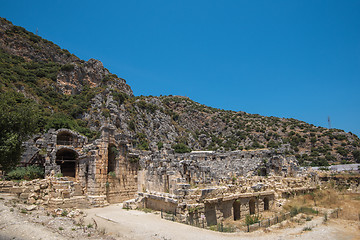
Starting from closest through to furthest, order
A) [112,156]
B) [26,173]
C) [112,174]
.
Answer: [112,174], [26,173], [112,156]

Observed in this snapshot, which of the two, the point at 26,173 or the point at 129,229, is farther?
the point at 26,173

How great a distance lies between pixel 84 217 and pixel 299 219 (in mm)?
12160

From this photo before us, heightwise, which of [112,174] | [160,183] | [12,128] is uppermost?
[12,128]

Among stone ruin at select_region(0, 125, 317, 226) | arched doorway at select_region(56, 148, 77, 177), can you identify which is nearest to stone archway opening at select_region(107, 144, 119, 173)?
stone ruin at select_region(0, 125, 317, 226)

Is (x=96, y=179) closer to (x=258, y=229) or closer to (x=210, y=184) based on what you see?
(x=210, y=184)

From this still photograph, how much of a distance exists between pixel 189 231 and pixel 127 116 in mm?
46638

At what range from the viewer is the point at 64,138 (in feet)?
84.5

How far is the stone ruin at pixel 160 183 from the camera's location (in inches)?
476

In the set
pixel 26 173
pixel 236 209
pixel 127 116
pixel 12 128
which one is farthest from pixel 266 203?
pixel 127 116

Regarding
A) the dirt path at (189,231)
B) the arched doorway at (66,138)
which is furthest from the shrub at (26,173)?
the dirt path at (189,231)

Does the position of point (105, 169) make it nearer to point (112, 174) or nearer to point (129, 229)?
Result: point (112, 174)

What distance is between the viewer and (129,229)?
33.4 feet

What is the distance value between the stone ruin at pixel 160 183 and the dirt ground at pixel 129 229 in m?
1.73

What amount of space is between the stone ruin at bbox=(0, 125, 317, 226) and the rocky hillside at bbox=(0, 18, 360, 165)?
21.7 metres
